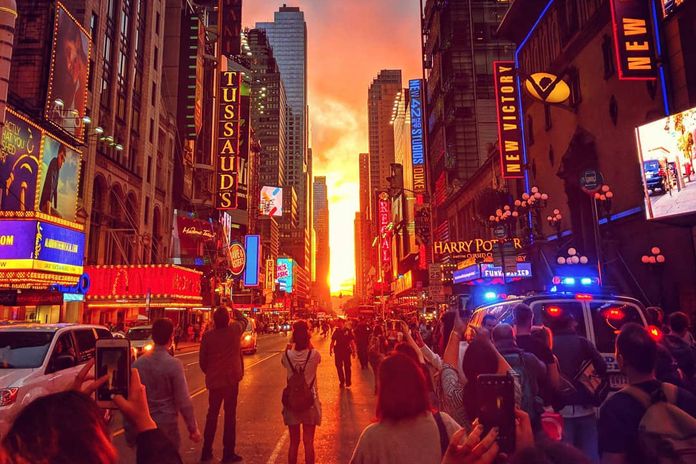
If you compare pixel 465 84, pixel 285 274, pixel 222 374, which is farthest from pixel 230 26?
pixel 285 274

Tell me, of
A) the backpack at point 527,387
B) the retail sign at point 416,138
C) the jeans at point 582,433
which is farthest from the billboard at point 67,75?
the retail sign at point 416,138

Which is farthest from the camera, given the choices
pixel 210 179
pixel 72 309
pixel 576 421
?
pixel 210 179

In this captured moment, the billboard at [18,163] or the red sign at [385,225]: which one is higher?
the red sign at [385,225]

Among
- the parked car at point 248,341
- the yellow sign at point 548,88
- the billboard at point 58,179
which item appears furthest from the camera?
the parked car at point 248,341

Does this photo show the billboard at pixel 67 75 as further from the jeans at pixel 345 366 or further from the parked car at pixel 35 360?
the parked car at pixel 35 360

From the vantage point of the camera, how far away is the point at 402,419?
2.88 metres

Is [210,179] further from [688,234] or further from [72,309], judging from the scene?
[688,234]

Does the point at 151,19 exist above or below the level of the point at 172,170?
above

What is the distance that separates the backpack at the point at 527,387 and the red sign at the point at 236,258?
62.9m

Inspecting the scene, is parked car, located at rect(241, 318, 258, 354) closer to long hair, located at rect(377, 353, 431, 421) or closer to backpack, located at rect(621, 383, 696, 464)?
long hair, located at rect(377, 353, 431, 421)

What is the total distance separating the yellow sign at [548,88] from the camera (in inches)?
994

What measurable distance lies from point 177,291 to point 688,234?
3197 centimetres

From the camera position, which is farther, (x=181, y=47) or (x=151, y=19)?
(x=181, y=47)

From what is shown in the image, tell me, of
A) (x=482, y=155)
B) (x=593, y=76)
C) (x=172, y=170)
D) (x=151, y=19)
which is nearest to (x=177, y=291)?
(x=172, y=170)
